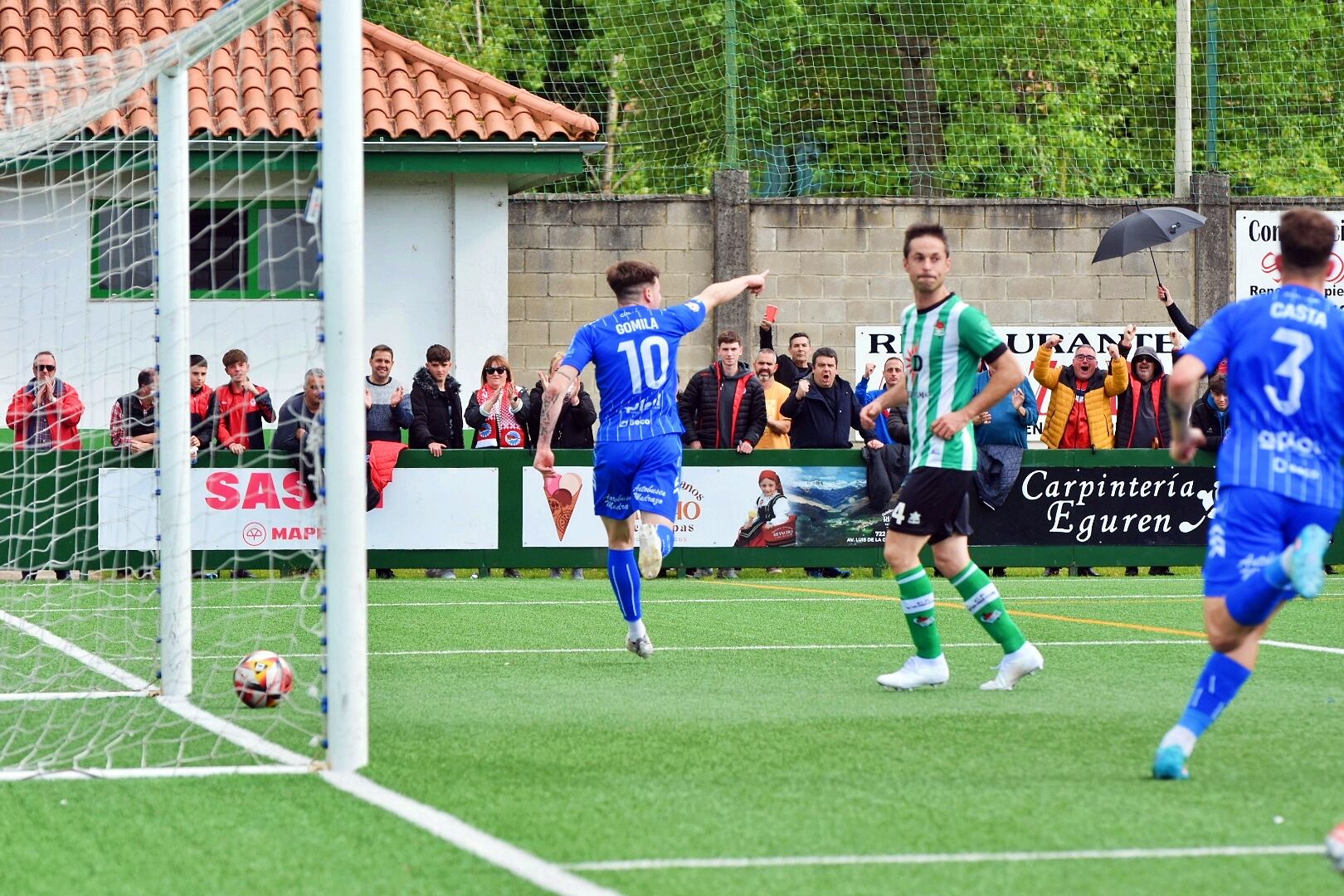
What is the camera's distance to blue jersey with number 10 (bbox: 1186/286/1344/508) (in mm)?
5539

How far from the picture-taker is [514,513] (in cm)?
1608

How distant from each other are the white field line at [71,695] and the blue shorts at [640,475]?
2.57 meters

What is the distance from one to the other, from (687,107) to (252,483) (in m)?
8.11

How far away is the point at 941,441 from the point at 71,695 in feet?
13.9

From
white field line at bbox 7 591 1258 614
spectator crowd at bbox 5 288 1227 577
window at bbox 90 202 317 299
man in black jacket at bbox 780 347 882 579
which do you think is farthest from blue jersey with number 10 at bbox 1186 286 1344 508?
man in black jacket at bbox 780 347 882 579

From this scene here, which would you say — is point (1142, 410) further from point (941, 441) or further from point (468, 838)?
point (468, 838)

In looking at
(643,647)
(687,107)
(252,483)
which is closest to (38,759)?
(643,647)

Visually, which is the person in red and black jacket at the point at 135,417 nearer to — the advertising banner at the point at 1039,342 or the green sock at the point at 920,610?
the green sock at the point at 920,610

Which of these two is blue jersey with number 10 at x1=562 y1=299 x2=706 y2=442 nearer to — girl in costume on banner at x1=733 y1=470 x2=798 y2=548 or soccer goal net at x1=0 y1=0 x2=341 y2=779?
soccer goal net at x1=0 y1=0 x2=341 y2=779

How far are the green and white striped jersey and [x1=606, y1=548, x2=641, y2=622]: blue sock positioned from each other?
2.13 metres

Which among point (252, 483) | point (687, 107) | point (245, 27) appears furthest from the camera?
point (687, 107)

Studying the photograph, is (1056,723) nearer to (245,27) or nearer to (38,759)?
(38,759)

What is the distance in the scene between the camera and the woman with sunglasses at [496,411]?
16.6 m

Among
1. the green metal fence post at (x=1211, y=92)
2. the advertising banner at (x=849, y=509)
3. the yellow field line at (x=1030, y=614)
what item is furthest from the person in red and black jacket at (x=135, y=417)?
the green metal fence post at (x=1211, y=92)
